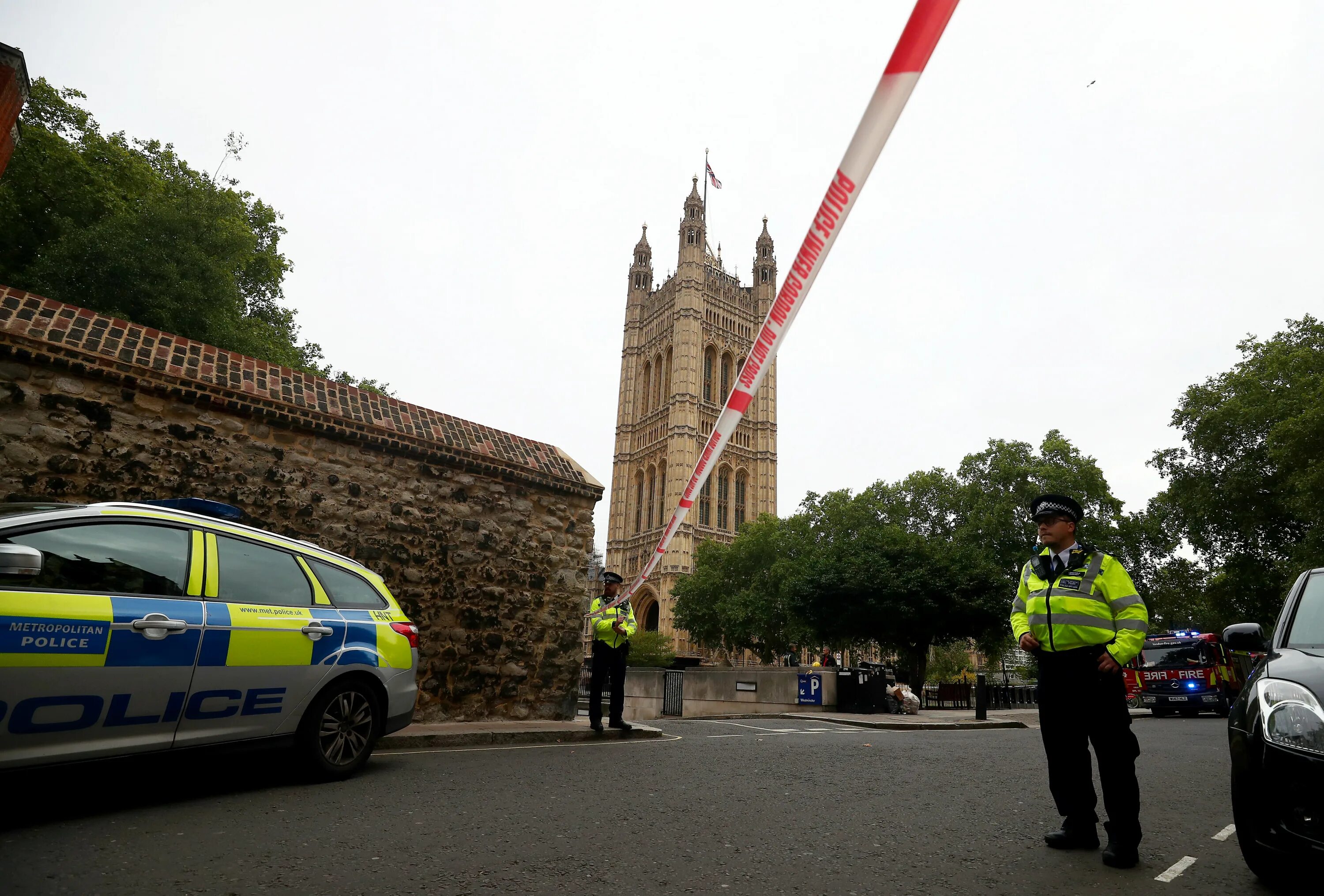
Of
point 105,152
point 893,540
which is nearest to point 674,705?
point 893,540

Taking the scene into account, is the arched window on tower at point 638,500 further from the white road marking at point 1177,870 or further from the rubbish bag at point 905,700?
the white road marking at point 1177,870

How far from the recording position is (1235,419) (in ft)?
90.8

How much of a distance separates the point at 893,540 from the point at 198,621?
34726mm

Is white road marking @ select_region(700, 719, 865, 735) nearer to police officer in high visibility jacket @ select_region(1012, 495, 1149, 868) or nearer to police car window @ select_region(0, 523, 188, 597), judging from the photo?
police officer in high visibility jacket @ select_region(1012, 495, 1149, 868)

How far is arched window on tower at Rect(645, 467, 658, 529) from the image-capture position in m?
79.1

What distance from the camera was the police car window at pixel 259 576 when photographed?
439 cm

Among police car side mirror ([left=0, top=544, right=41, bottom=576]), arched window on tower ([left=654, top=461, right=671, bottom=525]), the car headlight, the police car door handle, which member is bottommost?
the car headlight

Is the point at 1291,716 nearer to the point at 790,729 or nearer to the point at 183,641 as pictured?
the point at 183,641

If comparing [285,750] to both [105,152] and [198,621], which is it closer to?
[198,621]

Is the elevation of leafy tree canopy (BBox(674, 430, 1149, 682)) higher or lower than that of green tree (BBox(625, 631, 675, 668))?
higher

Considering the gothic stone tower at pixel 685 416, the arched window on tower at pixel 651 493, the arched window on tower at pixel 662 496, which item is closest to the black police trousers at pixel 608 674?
the gothic stone tower at pixel 685 416

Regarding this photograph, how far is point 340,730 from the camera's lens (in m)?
4.81

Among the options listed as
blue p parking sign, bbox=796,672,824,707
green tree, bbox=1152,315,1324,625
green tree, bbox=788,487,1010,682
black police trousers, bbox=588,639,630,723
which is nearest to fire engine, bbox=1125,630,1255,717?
green tree, bbox=1152,315,1324,625

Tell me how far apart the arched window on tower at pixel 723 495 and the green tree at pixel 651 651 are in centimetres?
2491
